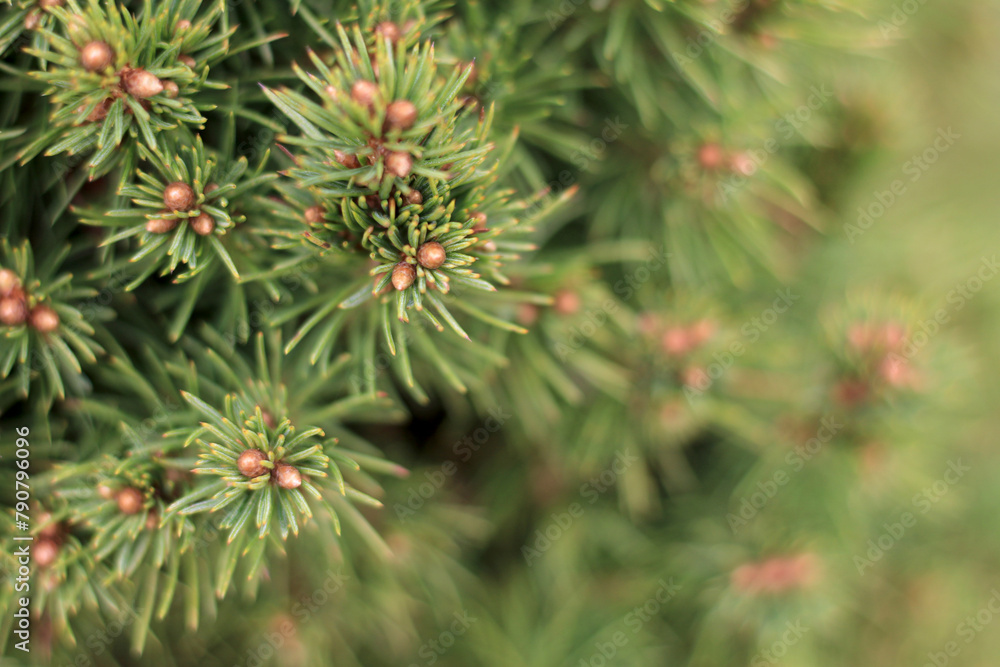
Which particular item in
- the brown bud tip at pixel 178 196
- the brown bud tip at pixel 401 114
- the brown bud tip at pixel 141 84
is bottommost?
the brown bud tip at pixel 401 114

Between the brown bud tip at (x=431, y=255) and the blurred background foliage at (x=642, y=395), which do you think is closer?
the brown bud tip at (x=431, y=255)

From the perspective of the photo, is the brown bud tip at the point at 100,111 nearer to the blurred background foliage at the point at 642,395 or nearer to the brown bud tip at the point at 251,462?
the blurred background foliage at the point at 642,395

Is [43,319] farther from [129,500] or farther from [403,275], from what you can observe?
[403,275]

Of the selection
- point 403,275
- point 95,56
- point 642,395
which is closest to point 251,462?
point 403,275

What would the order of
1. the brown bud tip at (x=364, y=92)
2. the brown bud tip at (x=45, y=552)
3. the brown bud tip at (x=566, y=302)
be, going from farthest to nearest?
1. the brown bud tip at (x=566, y=302)
2. the brown bud tip at (x=45, y=552)
3. the brown bud tip at (x=364, y=92)

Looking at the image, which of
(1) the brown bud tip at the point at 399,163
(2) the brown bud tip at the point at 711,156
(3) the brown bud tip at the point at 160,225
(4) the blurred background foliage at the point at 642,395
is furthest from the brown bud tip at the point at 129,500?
(2) the brown bud tip at the point at 711,156
